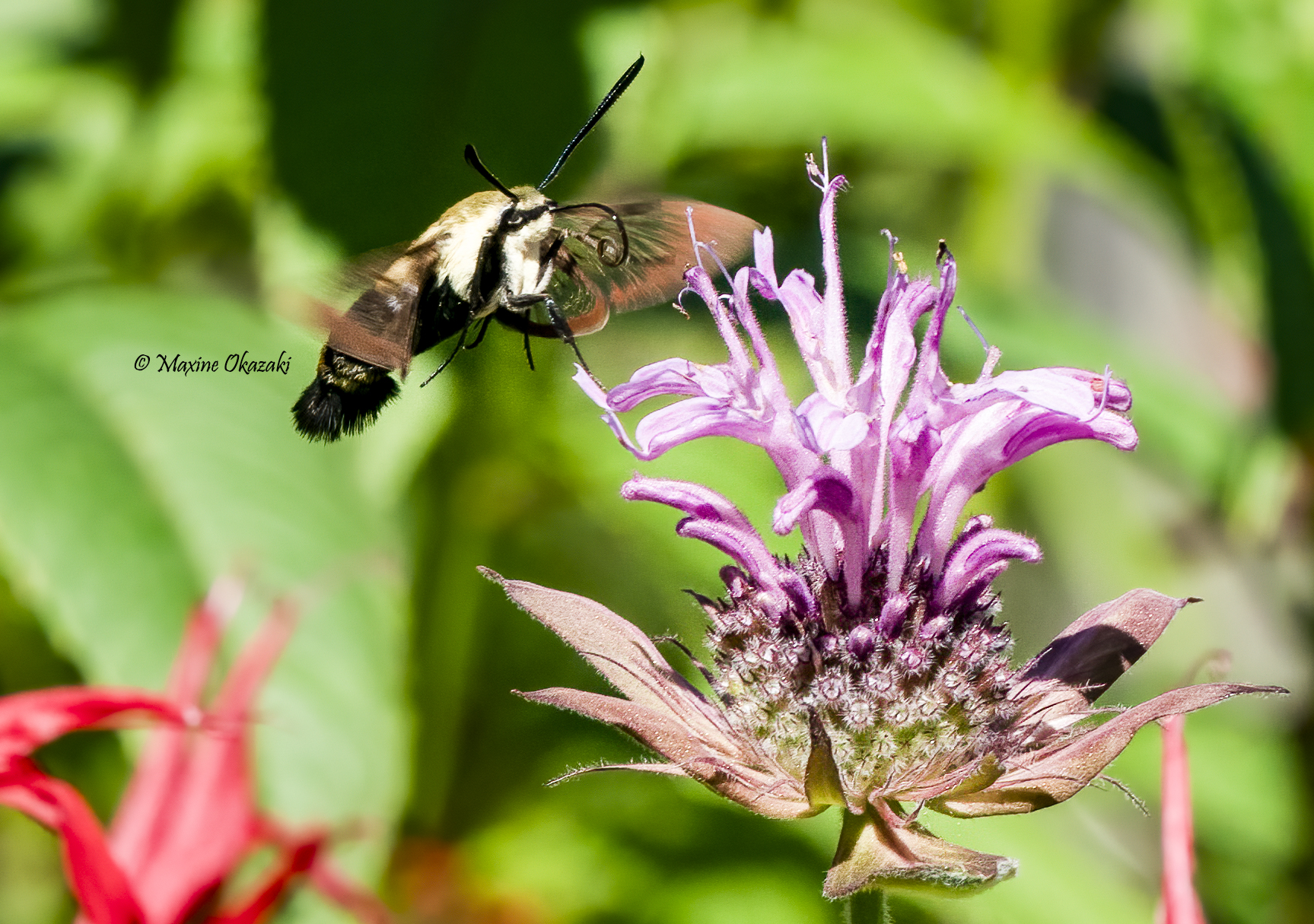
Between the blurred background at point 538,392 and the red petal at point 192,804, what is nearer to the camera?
the red petal at point 192,804

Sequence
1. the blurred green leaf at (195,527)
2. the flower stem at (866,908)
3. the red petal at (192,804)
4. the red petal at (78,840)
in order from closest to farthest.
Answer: the flower stem at (866,908) < the red petal at (78,840) < the red petal at (192,804) < the blurred green leaf at (195,527)

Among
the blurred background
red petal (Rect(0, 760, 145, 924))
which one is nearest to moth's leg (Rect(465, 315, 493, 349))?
the blurred background

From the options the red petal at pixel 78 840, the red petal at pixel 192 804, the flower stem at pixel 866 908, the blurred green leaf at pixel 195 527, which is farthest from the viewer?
the blurred green leaf at pixel 195 527

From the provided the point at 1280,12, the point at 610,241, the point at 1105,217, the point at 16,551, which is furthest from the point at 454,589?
the point at 1105,217

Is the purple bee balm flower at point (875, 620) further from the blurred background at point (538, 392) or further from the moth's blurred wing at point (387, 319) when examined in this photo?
the blurred background at point (538, 392)

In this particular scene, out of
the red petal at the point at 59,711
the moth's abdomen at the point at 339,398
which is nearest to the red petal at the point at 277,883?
the red petal at the point at 59,711

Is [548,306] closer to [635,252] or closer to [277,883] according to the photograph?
[635,252]

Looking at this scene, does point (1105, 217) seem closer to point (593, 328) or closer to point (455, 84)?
point (455, 84)

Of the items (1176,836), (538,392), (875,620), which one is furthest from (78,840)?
(538,392)
